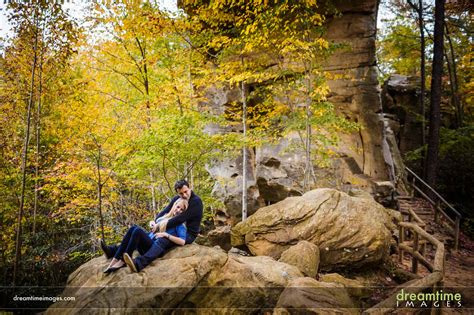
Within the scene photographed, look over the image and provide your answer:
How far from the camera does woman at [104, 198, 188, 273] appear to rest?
154 inches

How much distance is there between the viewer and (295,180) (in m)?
10.9

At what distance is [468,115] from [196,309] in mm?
20524

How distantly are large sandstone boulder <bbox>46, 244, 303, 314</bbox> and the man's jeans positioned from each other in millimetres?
130

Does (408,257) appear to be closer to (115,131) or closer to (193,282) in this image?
(193,282)

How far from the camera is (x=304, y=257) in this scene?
5445 mm

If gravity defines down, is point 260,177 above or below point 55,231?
above

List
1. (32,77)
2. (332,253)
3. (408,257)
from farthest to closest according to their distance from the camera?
(408,257)
(32,77)
(332,253)

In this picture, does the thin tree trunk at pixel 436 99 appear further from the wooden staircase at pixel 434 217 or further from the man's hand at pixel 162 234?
the man's hand at pixel 162 234

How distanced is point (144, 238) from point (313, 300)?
103 inches

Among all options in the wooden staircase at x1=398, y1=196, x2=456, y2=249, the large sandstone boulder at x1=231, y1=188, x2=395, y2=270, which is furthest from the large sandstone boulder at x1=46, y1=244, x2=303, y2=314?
the wooden staircase at x1=398, y1=196, x2=456, y2=249

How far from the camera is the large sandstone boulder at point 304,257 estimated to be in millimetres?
5316

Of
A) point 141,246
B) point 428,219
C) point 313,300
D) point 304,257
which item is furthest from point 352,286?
point 428,219

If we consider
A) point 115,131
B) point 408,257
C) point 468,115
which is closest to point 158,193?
point 115,131

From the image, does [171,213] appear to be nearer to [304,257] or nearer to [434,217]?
[304,257]
